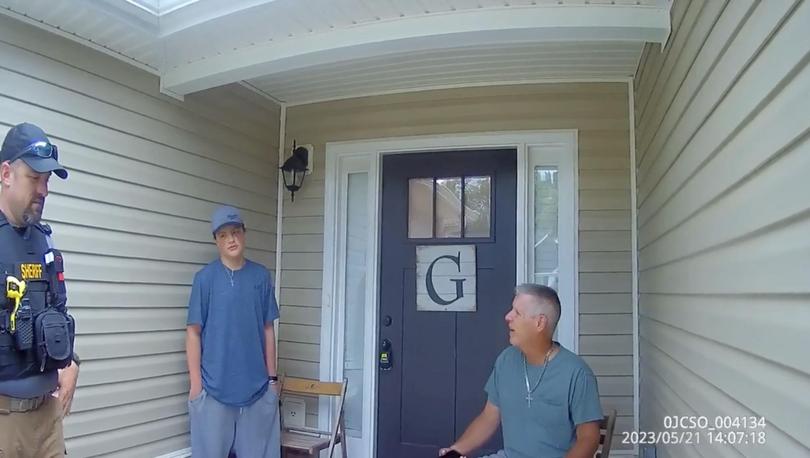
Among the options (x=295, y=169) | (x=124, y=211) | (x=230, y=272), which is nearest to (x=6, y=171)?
(x=124, y=211)

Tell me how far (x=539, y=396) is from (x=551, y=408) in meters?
0.06

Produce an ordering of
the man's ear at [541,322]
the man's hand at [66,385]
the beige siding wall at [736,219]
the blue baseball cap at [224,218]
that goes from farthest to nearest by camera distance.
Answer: the blue baseball cap at [224,218]
the man's ear at [541,322]
the man's hand at [66,385]
the beige siding wall at [736,219]

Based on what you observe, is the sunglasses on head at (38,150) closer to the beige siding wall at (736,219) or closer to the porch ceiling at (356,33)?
the porch ceiling at (356,33)

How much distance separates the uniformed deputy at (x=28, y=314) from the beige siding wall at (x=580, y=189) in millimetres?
1915

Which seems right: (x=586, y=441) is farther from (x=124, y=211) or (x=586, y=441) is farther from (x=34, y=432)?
(x=124, y=211)

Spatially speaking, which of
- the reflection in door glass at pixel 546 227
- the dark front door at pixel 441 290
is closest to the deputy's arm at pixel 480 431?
the dark front door at pixel 441 290

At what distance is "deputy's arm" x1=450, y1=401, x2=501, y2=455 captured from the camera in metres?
2.51

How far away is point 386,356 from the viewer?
3.68 m

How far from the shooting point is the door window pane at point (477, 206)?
3.58 meters

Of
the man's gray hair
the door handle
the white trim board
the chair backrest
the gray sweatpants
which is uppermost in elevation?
the man's gray hair

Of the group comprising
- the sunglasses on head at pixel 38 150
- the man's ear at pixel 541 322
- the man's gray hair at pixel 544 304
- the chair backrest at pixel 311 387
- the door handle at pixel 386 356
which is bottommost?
the chair backrest at pixel 311 387

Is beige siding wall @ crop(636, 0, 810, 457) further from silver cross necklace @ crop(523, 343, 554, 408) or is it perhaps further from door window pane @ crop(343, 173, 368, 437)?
door window pane @ crop(343, 173, 368, 437)

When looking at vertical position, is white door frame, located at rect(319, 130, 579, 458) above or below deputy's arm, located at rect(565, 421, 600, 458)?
above

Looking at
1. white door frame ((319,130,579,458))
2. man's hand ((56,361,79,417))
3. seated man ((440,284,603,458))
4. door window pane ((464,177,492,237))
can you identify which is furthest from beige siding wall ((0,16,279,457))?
seated man ((440,284,603,458))
